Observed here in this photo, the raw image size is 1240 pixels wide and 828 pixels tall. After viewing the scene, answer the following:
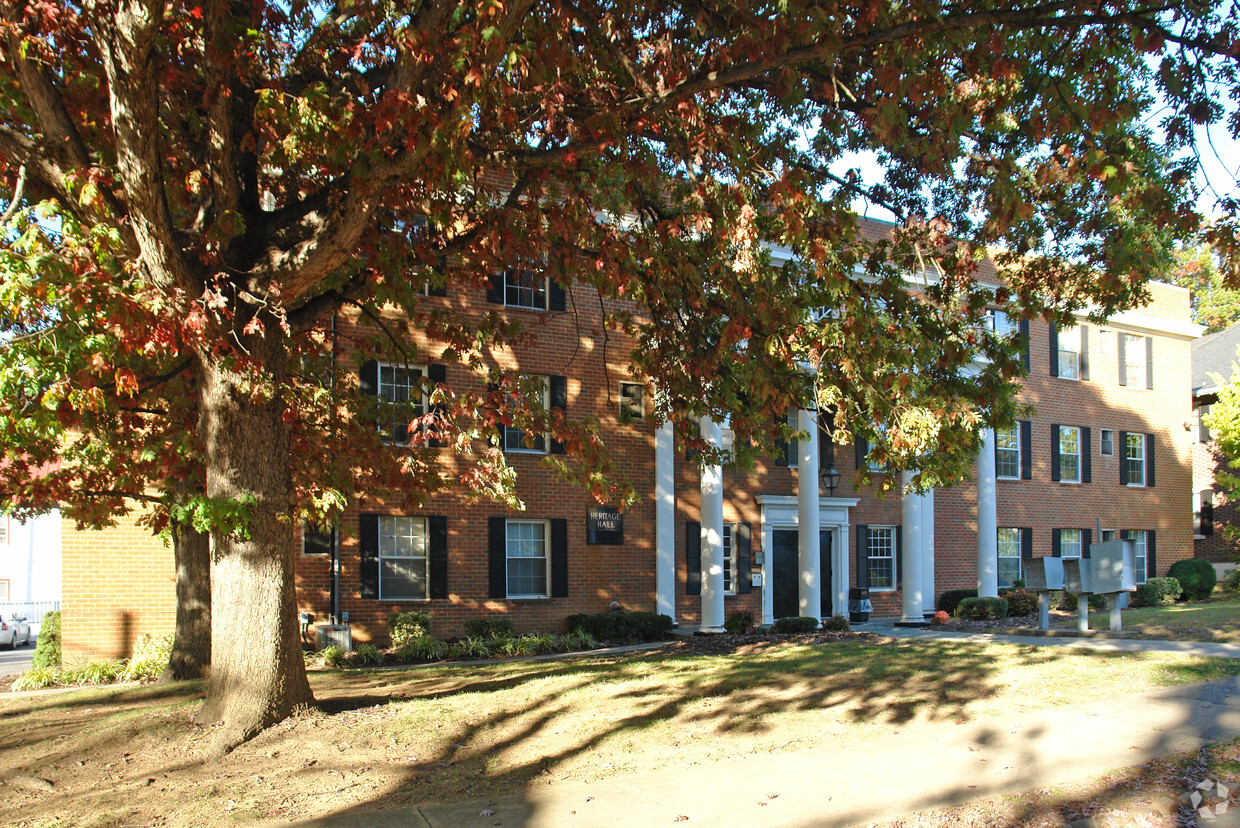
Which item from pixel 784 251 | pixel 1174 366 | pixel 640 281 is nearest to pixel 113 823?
pixel 640 281

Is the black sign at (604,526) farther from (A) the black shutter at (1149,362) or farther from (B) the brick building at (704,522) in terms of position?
(A) the black shutter at (1149,362)

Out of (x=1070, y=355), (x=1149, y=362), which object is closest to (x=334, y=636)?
(x=1070, y=355)

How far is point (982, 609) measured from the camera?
21188 mm

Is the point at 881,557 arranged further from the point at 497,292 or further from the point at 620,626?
the point at 497,292

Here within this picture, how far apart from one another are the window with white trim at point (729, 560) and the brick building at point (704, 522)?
0.10ft

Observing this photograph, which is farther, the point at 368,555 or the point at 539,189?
the point at 368,555

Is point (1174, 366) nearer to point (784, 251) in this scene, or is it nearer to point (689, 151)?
point (784, 251)

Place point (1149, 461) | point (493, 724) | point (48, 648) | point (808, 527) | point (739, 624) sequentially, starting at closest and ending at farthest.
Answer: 1. point (493, 724)
2. point (48, 648)
3. point (739, 624)
4. point (808, 527)
5. point (1149, 461)

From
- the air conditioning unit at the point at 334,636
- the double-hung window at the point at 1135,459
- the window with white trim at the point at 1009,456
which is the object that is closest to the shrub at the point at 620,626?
the air conditioning unit at the point at 334,636

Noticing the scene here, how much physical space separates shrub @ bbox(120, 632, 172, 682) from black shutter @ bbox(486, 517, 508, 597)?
18.3 ft

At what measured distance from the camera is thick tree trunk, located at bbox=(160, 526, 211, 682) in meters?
12.6

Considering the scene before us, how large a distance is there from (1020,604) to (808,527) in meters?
5.74

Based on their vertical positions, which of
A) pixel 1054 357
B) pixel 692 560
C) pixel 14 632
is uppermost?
pixel 1054 357

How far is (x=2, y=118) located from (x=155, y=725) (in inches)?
223
